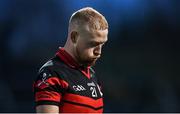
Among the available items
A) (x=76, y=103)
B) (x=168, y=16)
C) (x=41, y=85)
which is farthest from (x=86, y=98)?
(x=168, y=16)

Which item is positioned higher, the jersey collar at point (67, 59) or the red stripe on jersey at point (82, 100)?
the jersey collar at point (67, 59)

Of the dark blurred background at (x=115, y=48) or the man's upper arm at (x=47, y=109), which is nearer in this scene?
the man's upper arm at (x=47, y=109)

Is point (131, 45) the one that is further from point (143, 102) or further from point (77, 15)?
point (77, 15)

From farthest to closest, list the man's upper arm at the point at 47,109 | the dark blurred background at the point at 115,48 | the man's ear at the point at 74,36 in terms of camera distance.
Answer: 1. the dark blurred background at the point at 115,48
2. the man's ear at the point at 74,36
3. the man's upper arm at the point at 47,109

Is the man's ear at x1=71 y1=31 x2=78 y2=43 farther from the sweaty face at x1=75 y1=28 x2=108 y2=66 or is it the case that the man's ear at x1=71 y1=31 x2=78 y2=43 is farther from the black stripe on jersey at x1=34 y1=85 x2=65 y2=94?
the black stripe on jersey at x1=34 y1=85 x2=65 y2=94

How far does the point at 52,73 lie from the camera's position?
1.46m

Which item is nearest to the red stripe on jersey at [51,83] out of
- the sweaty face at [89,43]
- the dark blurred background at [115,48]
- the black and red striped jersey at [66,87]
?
the black and red striped jersey at [66,87]

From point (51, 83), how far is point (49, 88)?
0.06 ft

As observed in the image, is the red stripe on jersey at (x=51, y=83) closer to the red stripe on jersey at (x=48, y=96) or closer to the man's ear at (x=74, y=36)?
the red stripe on jersey at (x=48, y=96)

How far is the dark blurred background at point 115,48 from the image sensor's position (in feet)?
14.5

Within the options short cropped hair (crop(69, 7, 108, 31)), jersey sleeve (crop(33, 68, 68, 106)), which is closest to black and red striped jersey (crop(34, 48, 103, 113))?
jersey sleeve (crop(33, 68, 68, 106))

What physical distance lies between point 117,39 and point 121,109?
2.21 ft

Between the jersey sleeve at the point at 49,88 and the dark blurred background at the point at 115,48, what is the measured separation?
294 centimetres

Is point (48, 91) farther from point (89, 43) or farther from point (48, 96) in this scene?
point (89, 43)
